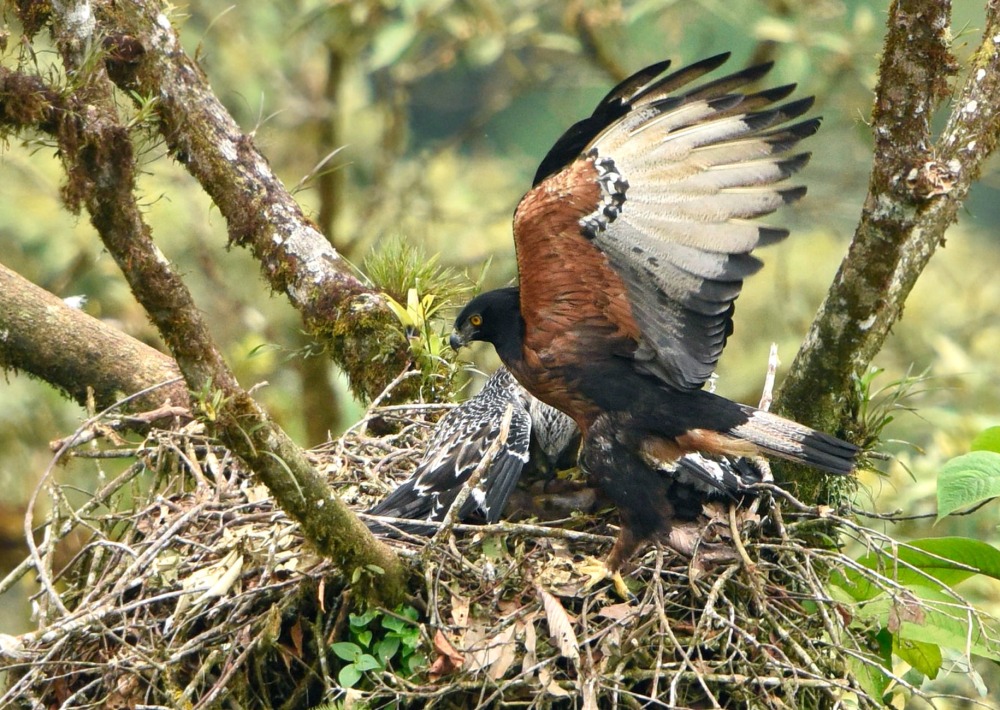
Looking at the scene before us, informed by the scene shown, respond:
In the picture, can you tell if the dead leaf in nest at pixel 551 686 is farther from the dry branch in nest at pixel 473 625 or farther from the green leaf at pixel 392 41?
the green leaf at pixel 392 41

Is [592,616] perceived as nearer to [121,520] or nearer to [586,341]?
[586,341]

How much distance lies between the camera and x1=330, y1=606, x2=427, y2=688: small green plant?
15.2ft

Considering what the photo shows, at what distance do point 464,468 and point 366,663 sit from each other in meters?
1.34

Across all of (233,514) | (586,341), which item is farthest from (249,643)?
(586,341)

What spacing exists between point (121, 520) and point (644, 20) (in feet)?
23.1

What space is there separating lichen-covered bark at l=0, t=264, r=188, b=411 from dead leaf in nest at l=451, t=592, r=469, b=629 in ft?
6.95

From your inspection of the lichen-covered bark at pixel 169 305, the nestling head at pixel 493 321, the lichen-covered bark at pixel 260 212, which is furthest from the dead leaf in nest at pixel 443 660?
the lichen-covered bark at pixel 260 212

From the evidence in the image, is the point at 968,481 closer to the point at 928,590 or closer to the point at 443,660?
the point at 928,590

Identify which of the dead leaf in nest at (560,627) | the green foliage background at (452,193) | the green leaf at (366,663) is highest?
the green foliage background at (452,193)

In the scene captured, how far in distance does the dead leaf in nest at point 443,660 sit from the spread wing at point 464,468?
2.77 ft

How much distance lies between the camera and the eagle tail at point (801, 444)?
4.97m

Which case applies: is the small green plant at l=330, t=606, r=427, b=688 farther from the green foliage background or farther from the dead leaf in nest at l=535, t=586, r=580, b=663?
the green foliage background

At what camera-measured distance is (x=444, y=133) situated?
14.5m

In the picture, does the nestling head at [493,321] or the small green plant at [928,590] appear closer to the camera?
the small green plant at [928,590]
